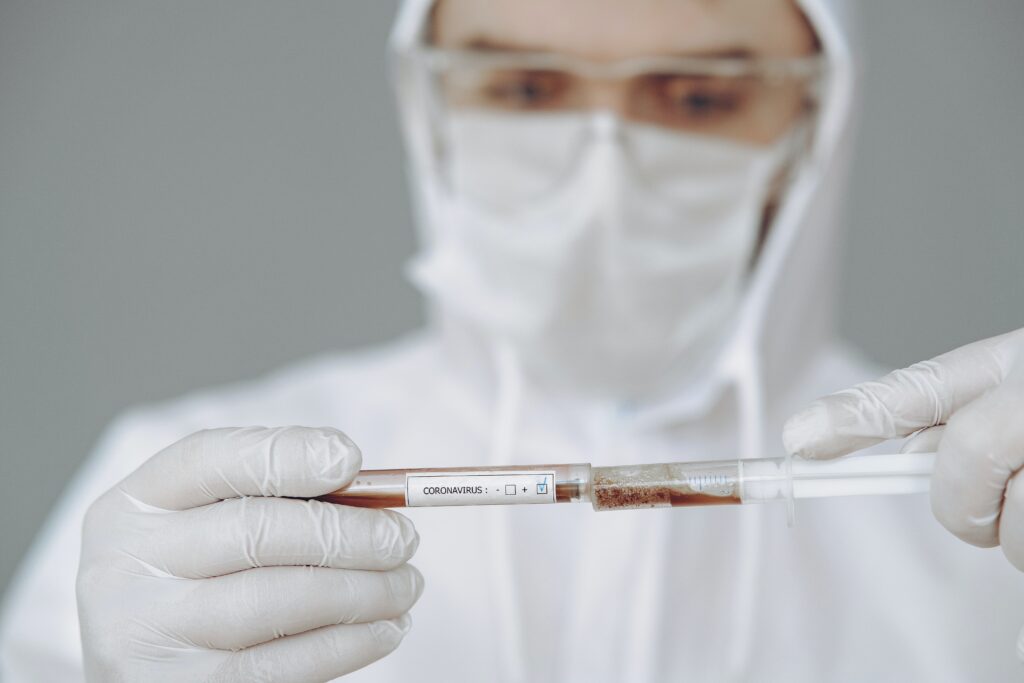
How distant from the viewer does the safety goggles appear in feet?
4.47

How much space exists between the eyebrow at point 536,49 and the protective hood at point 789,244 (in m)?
0.11

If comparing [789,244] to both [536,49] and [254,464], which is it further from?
[254,464]

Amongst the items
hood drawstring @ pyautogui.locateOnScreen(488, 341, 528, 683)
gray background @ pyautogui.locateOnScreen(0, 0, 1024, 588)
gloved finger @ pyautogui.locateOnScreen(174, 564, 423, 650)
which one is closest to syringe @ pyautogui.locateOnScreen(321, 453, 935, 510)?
gloved finger @ pyautogui.locateOnScreen(174, 564, 423, 650)

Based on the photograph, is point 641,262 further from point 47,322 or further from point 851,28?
point 47,322

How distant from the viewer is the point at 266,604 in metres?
0.96

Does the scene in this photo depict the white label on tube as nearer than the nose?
Yes

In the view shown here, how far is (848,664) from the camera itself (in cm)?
135

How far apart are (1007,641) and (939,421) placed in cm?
56

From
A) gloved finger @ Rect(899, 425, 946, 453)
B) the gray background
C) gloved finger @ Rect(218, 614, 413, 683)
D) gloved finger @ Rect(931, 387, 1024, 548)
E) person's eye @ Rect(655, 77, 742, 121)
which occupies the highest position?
the gray background

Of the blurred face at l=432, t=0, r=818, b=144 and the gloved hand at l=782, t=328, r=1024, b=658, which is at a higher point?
the blurred face at l=432, t=0, r=818, b=144

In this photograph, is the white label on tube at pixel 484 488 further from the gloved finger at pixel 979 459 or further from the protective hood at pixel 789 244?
the protective hood at pixel 789 244

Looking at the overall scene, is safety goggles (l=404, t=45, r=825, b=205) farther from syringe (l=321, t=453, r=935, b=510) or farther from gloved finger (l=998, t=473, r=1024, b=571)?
gloved finger (l=998, t=473, r=1024, b=571)

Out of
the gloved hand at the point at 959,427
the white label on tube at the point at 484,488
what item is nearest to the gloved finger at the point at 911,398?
the gloved hand at the point at 959,427

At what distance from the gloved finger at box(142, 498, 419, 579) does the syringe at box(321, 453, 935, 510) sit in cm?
7
